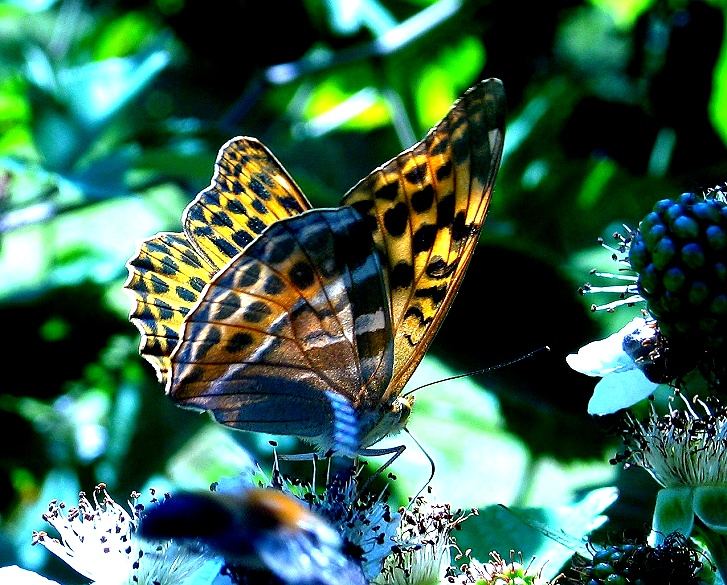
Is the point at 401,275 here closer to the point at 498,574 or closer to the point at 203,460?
the point at 498,574

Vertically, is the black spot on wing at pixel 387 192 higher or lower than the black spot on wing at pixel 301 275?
higher

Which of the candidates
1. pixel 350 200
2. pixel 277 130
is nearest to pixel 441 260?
pixel 350 200

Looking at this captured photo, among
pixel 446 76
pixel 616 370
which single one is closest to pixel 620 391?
pixel 616 370

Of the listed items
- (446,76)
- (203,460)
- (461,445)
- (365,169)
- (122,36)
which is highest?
(122,36)

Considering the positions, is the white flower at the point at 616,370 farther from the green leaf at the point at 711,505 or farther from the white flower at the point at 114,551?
the white flower at the point at 114,551

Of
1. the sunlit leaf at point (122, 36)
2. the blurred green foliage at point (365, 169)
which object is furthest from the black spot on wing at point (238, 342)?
the sunlit leaf at point (122, 36)

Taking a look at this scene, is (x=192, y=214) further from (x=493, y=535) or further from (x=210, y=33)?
(x=210, y=33)

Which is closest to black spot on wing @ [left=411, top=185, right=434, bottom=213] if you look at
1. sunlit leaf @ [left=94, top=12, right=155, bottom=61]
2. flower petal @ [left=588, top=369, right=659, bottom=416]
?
flower petal @ [left=588, top=369, right=659, bottom=416]
